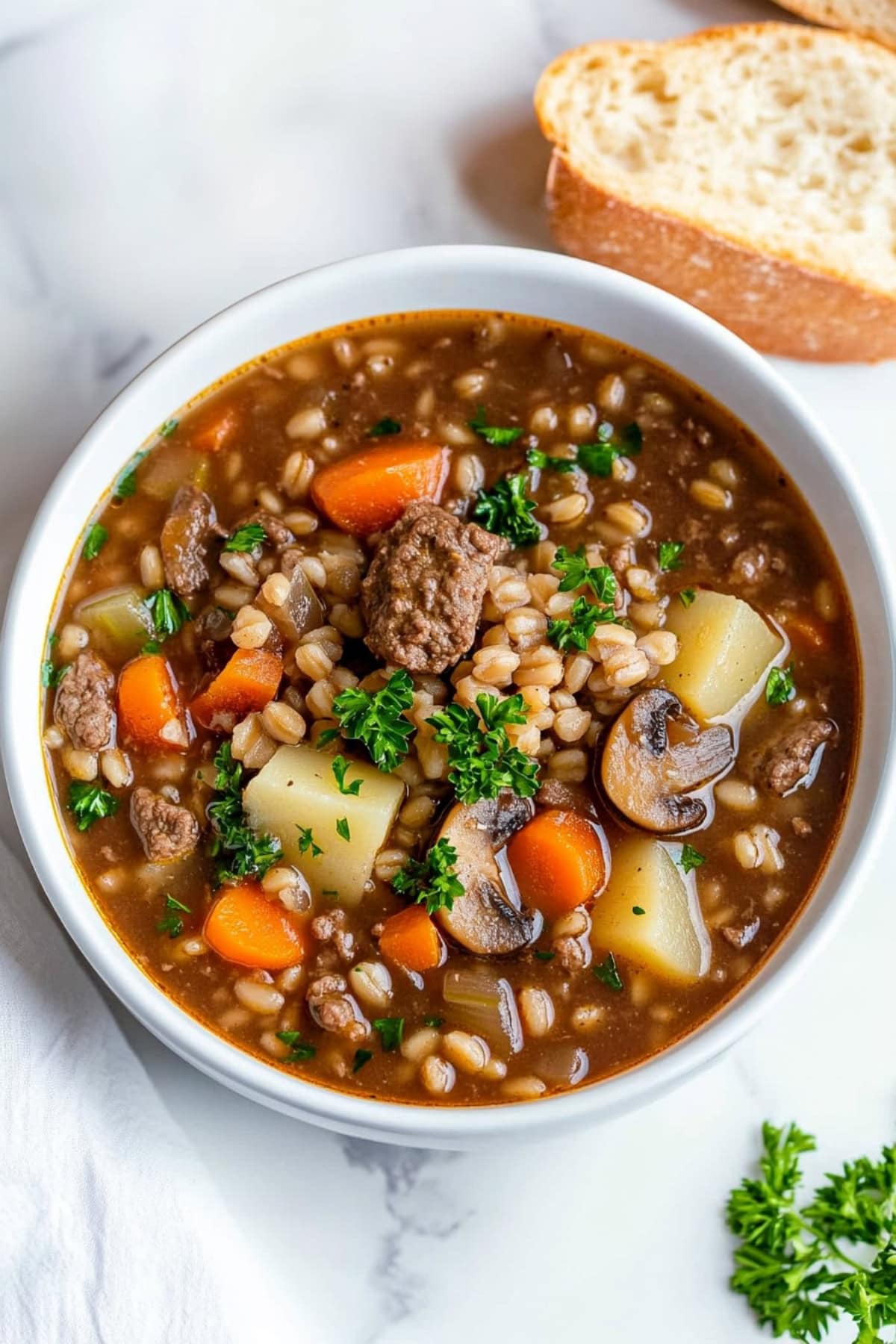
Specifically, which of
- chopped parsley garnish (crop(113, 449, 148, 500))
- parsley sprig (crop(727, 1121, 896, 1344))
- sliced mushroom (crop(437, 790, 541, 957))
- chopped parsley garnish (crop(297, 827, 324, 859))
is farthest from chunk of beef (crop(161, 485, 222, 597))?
parsley sprig (crop(727, 1121, 896, 1344))

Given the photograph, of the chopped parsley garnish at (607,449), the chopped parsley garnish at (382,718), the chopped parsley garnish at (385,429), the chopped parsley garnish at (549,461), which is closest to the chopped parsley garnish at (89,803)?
the chopped parsley garnish at (382,718)

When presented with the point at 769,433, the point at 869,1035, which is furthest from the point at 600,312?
the point at 869,1035

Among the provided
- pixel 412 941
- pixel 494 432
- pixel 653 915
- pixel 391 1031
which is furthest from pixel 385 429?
pixel 391 1031

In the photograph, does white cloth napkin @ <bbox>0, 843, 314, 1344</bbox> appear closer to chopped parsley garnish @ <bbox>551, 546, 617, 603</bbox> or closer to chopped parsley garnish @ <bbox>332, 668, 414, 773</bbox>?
chopped parsley garnish @ <bbox>332, 668, 414, 773</bbox>

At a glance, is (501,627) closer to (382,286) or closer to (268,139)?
(382,286)

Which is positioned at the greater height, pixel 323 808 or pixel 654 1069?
pixel 323 808

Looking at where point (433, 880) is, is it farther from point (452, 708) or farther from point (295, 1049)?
point (295, 1049)

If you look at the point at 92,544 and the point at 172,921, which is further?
the point at 92,544
